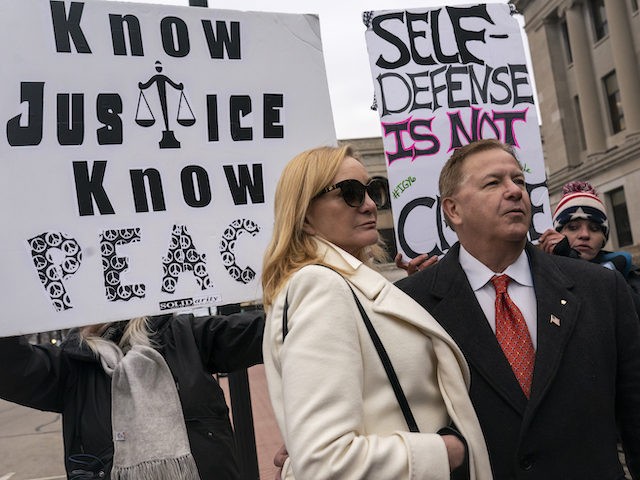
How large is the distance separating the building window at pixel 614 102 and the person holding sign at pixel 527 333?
27.5 meters

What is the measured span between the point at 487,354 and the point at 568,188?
2113 millimetres

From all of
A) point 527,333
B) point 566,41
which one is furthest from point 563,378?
point 566,41

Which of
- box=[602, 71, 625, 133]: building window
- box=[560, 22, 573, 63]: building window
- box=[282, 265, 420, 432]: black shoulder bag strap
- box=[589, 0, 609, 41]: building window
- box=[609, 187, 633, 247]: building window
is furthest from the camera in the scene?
box=[560, 22, 573, 63]: building window

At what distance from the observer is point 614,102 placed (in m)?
27.5

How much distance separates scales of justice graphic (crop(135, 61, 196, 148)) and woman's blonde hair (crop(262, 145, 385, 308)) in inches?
37.5

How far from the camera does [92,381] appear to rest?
8.55 feet

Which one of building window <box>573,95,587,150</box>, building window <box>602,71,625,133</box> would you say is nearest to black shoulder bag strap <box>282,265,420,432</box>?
building window <box>602,71,625,133</box>

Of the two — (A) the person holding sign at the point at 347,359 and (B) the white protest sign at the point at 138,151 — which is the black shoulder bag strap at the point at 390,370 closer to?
(A) the person holding sign at the point at 347,359

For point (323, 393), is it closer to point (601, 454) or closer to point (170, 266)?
point (601, 454)

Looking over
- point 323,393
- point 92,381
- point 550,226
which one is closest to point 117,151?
point 92,381

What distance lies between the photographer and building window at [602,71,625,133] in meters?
27.1

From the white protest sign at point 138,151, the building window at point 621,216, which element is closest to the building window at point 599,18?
the building window at point 621,216

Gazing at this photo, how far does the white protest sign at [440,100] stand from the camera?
10.7 ft

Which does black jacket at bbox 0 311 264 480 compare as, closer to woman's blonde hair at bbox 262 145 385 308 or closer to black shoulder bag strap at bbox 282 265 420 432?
woman's blonde hair at bbox 262 145 385 308
